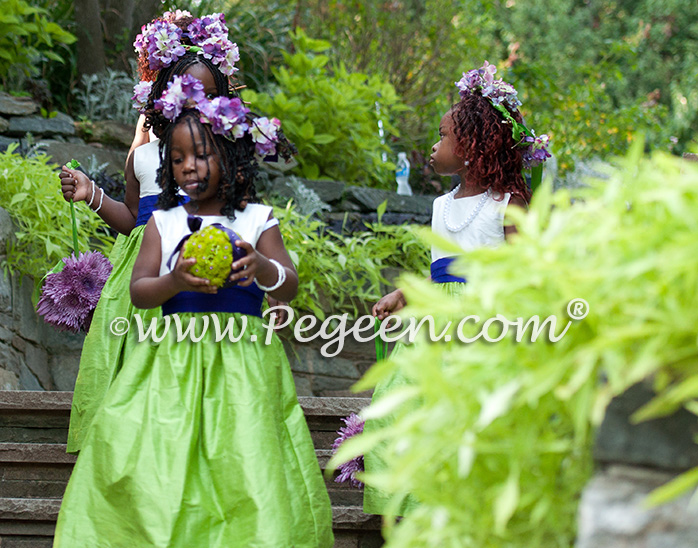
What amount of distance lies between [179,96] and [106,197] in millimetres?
869

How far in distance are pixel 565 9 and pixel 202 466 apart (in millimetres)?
12817

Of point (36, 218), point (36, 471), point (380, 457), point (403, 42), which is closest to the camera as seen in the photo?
point (380, 457)

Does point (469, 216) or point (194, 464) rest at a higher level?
point (469, 216)

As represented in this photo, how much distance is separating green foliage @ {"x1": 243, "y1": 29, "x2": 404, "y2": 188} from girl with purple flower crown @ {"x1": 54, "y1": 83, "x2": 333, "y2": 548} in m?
3.11

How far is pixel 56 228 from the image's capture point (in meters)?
3.97

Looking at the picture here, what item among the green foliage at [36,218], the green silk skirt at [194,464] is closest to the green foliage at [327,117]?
the green foliage at [36,218]

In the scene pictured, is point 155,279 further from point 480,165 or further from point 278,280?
point 480,165

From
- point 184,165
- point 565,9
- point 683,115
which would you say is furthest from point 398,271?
point 565,9

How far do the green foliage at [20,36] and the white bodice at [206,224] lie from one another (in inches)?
128

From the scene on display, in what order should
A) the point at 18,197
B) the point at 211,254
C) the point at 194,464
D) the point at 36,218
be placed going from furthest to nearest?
the point at 36,218 → the point at 18,197 → the point at 194,464 → the point at 211,254

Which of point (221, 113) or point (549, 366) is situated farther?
point (221, 113)

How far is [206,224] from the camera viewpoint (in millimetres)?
2232

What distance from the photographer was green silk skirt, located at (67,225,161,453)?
278cm

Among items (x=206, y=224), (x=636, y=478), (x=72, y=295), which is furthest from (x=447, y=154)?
(x=636, y=478)
